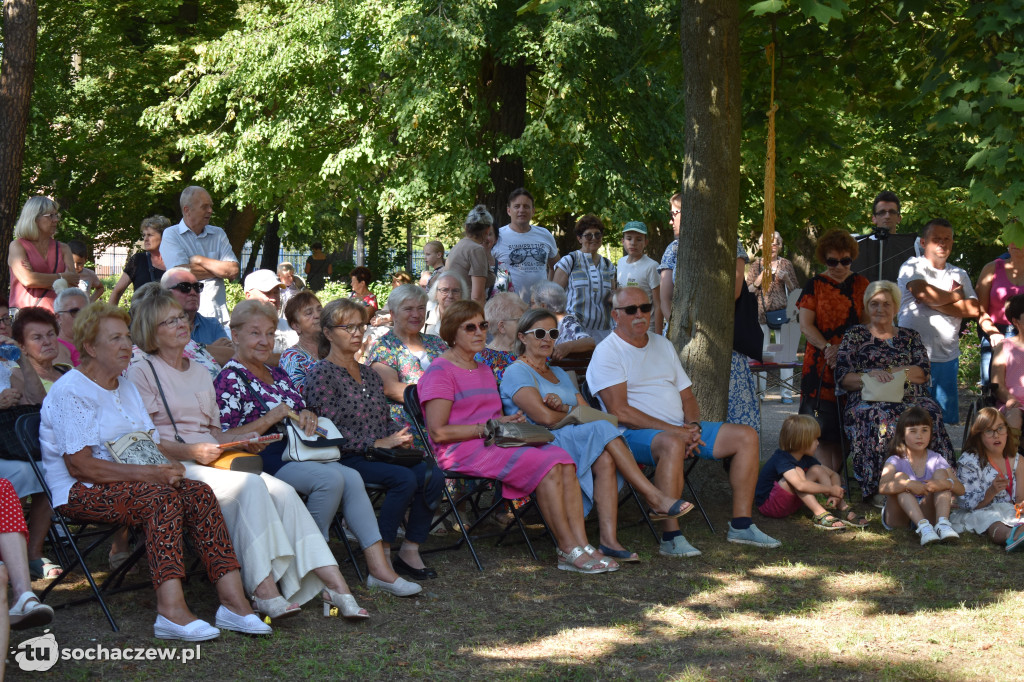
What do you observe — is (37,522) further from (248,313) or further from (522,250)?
(522,250)

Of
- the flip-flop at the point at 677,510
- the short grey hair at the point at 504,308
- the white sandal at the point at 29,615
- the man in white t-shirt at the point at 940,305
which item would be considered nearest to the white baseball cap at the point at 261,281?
the short grey hair at the point at 504,308

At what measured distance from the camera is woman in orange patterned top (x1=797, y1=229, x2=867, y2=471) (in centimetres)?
776

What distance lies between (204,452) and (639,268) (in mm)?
5097

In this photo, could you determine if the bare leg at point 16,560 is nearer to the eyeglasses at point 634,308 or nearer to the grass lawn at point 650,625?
the grass lawn at point 650,625

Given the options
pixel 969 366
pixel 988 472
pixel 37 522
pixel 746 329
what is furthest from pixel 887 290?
pixel 969 366

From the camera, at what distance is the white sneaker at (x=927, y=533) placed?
6.29 metres

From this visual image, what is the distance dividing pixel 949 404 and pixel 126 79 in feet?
55.4

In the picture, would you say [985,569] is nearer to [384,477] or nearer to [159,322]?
[384,477]

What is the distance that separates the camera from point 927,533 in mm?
6332

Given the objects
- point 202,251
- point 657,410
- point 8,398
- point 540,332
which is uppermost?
point 202,251

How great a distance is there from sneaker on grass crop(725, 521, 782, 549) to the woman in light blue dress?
2.02 feet

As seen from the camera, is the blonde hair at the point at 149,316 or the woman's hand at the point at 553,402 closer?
the blonde hair at the point at 149,316

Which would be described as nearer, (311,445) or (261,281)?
(311,445)

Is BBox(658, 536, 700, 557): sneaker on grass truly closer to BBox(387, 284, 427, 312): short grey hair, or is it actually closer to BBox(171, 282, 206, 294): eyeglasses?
BBox(387, 284, 427, 312): short grey hair
